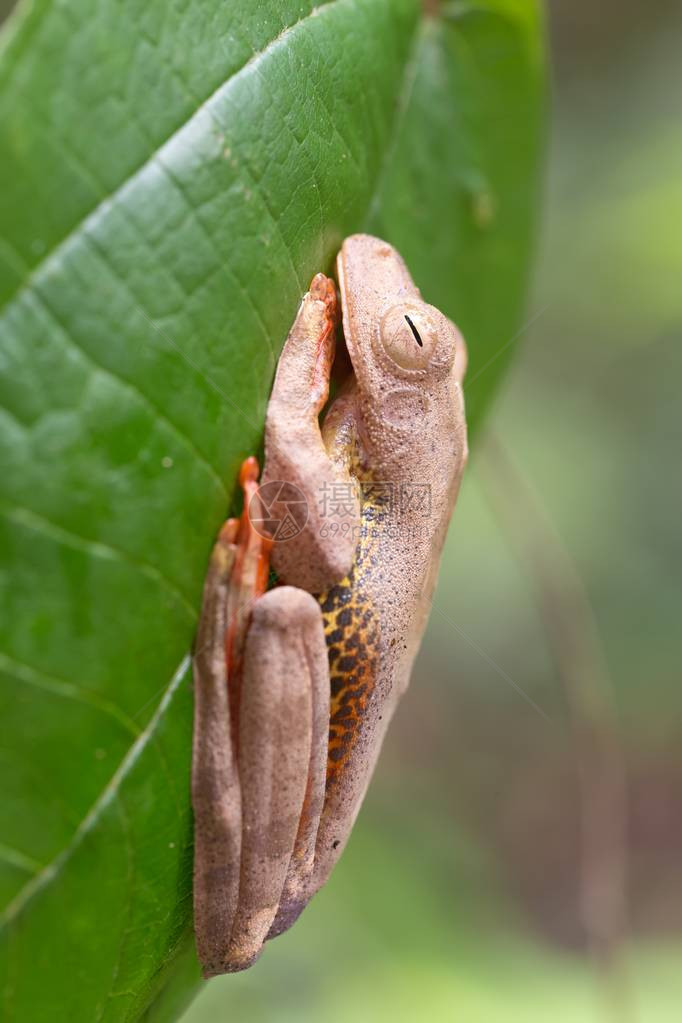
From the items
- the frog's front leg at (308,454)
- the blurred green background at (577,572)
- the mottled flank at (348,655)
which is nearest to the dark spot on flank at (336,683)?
the mottled flank at (348,655)

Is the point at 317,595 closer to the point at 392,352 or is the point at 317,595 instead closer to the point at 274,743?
the point at 274,743

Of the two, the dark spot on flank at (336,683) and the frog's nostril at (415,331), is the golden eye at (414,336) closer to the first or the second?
the frog's nostril at (415,331)

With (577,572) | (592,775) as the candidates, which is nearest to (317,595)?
(592,775)

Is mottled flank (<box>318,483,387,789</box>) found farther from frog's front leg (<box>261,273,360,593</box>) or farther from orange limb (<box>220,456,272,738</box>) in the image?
orange limb (<box>220,456,272,738</box>)

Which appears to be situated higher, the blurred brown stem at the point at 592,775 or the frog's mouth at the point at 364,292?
the frog's mouth at the point at 364,292

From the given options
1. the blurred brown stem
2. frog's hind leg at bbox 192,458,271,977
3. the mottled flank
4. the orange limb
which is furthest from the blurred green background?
the orange limb

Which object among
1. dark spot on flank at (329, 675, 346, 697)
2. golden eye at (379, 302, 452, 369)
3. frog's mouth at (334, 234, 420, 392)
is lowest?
dark spot on flank at (329, 675, 346, 697)
